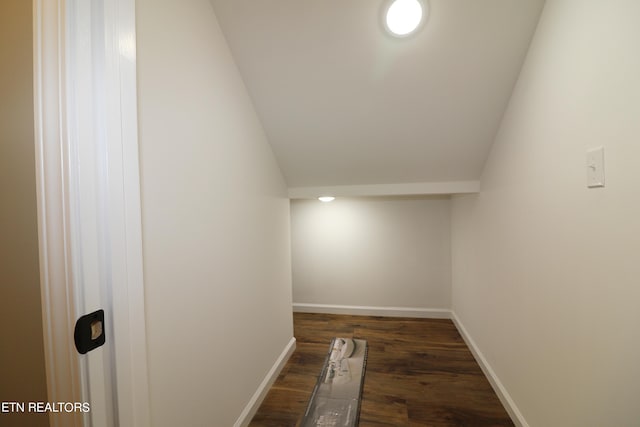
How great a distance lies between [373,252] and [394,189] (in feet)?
3.86

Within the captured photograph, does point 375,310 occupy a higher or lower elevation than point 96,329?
lower

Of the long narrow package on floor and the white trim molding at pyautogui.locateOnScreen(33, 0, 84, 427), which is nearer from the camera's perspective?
the white trim molding at pyautogui.locateOnScreen(33, 0, 84, 427)

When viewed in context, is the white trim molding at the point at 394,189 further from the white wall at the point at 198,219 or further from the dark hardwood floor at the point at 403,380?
the dark hardwood floor at the point at 403,380

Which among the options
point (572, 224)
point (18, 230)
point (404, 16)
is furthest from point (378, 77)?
point (18, 230)

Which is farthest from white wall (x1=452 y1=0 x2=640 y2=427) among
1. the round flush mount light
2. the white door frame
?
the white door frame

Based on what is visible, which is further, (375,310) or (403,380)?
(375,310)

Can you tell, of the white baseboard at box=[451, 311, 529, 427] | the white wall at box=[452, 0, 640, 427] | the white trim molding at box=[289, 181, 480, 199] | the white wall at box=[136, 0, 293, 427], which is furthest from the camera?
the white trim molding at box=[289, 181, 480, 199]

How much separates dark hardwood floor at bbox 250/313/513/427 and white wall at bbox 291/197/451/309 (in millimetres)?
372

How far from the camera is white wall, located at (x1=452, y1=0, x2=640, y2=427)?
82 cm

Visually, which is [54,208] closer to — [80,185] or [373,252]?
[80,185]

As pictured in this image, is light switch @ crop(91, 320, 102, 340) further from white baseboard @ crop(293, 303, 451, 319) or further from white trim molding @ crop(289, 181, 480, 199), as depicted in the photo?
white baseboard @ crop(293, 303, 451, 319)

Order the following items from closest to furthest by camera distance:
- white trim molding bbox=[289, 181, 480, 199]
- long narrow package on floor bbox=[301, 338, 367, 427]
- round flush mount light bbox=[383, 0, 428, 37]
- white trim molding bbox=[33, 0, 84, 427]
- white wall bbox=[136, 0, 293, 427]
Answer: white trim molding bbox=[33, 0, 84, 427] → white wall bbox=[136, 0, 293, 427] → round flush mount light bbox=[383, 0, 428, 37] → long narrow package on floor bbox=[301, 338, 367, 427] → white trim molding bbox=[289, 181, 480, 199]

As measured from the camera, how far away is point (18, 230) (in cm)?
72

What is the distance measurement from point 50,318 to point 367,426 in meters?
1.64
